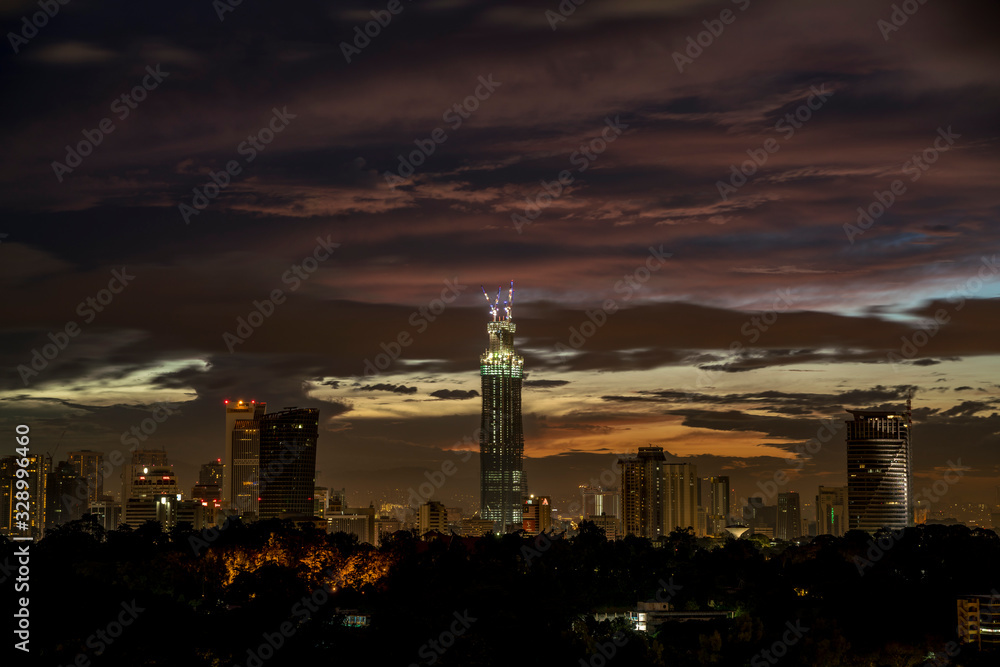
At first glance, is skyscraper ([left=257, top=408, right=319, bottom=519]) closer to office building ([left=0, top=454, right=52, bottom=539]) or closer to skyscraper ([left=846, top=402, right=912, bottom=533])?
office building ([left=0, top=454, right=52, bottom=539])

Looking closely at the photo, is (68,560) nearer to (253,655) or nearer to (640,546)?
(253,655)

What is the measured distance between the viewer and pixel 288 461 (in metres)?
176

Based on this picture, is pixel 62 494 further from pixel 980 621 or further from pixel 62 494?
pixel 980 621

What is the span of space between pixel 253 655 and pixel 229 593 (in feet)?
29.4

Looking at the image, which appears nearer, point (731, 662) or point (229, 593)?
point (731, 662)

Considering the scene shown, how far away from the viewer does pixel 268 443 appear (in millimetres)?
176875

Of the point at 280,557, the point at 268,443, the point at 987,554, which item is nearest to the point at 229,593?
the point at 280,557
